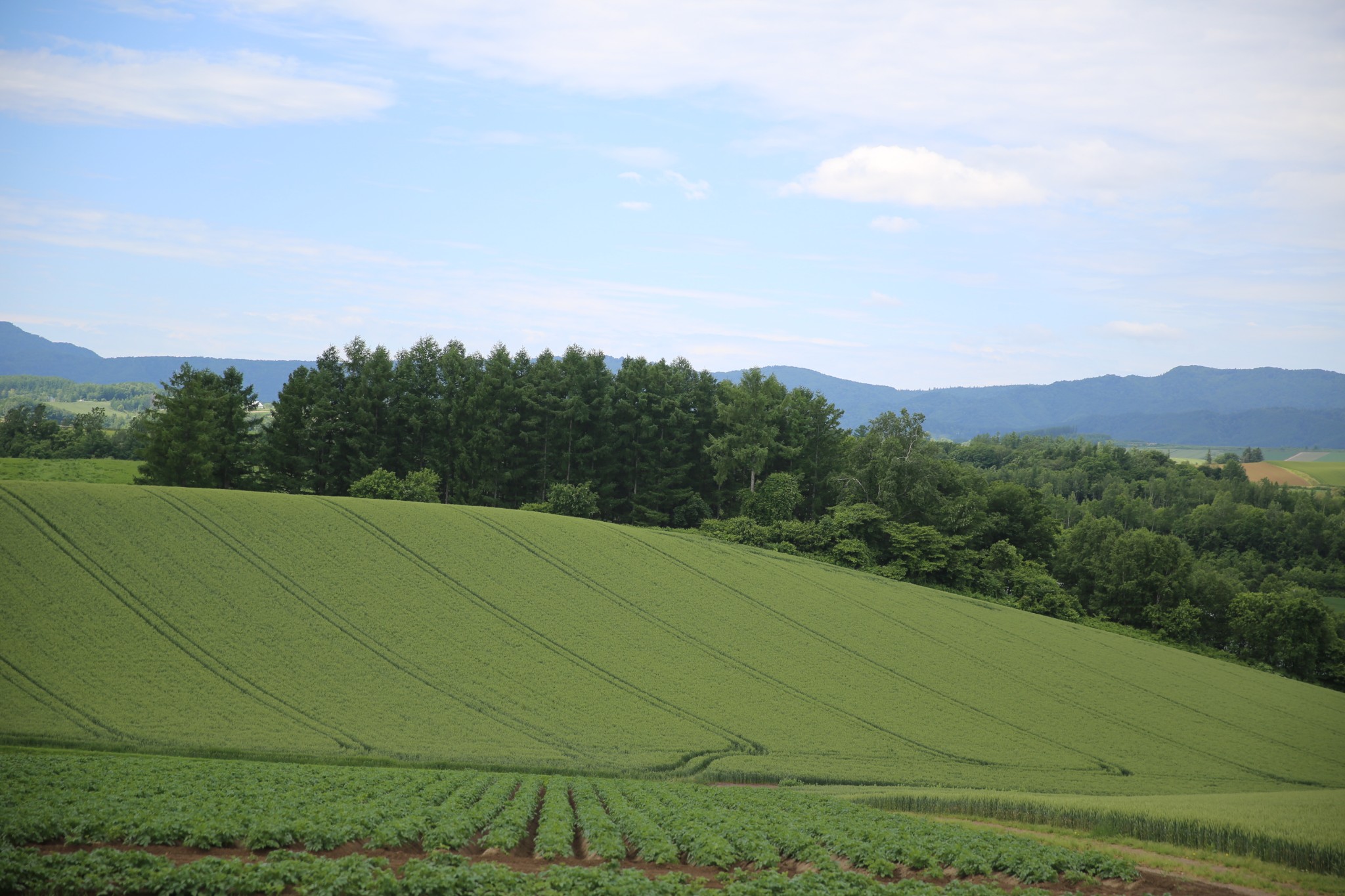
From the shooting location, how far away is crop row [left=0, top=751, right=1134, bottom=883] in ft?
58.9

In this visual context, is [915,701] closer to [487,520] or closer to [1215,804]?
[1215,804]

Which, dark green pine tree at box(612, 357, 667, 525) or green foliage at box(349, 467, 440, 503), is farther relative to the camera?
dark green pine tree at box(612, 357, 667, 525)

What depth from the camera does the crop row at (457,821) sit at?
17.9 meters

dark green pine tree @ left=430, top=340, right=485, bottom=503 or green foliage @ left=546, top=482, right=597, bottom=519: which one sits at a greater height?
dark green pine tree @ left=430, top=340, right=485, bottom=503

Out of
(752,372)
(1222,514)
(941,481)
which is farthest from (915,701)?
(1222,514)

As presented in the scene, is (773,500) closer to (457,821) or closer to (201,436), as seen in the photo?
(201,436)

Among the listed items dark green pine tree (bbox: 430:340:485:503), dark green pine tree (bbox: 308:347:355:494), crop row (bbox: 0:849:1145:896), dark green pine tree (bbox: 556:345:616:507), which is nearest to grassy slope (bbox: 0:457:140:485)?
dark green pine tree (bbox: 308:347:355:494)

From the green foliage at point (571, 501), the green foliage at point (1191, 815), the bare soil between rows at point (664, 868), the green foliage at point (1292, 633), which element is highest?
the green foliage at point (571, 501)

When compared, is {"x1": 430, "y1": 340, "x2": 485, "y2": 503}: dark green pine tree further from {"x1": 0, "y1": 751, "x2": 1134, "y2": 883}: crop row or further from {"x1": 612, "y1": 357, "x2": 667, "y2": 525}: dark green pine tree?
{"x1": 0, "y1": 751, "x2": 1134, "y2": 883}: crop row

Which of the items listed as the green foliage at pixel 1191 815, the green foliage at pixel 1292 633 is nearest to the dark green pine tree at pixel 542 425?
the green foliage at pixel 1191 815

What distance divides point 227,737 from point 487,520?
2966cm

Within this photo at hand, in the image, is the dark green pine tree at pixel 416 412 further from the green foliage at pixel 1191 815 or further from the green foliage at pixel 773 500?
the green foliage at pixel 1191 815

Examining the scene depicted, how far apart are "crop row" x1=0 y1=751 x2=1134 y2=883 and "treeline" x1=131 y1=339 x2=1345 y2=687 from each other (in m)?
50.1

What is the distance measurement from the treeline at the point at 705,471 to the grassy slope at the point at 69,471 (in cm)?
577
